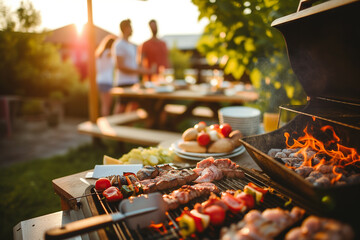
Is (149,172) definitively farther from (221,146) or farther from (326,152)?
(326,152)

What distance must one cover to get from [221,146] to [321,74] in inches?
44.3

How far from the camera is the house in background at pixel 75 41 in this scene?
42.1 feet

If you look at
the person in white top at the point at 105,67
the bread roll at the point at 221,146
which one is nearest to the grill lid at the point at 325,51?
the bread roll at the point at 221,146

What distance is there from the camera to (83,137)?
8.55 meters

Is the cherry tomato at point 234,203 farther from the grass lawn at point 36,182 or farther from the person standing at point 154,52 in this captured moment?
the person standing at point 154,52

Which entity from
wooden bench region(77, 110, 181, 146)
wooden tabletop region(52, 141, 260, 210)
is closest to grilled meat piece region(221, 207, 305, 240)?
wooden tabletop region(52, 141, 260, 210)

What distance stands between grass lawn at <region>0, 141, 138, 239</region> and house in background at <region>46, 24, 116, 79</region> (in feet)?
23.0

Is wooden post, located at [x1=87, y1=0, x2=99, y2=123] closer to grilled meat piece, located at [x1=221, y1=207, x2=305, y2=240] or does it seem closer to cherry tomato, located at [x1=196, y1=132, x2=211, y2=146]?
cherry tomato, located at [x1=196, y1=132, x2=211, y2=146]

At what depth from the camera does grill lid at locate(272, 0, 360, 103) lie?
6.12ft

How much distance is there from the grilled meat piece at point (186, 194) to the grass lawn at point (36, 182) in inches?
120

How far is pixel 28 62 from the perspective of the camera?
10016 mm

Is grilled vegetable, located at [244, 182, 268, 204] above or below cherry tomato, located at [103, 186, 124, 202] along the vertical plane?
above

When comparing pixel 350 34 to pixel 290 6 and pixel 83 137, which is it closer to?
pixel 290 6

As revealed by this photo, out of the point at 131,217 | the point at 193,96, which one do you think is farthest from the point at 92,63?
the point at 131,217
